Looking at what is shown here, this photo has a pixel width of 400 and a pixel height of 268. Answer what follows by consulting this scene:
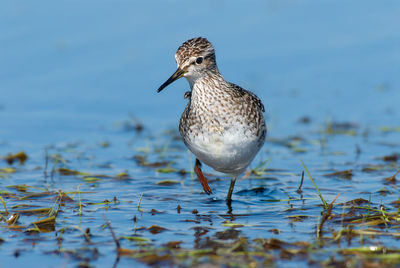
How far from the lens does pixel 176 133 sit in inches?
501

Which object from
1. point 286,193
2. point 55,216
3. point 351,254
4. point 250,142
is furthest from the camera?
point 286,193

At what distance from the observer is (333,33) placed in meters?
16.3

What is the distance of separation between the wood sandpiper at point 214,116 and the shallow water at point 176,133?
75 centimetres

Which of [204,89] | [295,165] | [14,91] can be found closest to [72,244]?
[204,89]

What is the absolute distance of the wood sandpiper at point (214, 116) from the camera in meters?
8.29

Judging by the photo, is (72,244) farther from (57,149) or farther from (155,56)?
(155,56)

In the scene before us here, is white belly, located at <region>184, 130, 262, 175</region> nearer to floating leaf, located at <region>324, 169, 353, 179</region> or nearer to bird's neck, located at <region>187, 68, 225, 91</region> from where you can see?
bird's neck, located at <region>187, 68, 225, 91</region>

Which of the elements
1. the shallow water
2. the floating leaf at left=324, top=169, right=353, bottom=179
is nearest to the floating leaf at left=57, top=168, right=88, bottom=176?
the shallow water

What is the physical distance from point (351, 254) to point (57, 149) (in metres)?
6.65

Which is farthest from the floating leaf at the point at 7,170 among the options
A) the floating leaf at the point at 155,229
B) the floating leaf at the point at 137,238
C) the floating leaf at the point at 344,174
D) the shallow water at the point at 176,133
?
the floating leaf at the point at 344,174

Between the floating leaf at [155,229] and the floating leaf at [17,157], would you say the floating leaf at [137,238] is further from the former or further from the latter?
the floating leaf at [17,157]

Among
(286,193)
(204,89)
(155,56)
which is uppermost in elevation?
(155,56)

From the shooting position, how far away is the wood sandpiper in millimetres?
8289

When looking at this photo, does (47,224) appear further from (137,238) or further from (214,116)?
(214,116)
